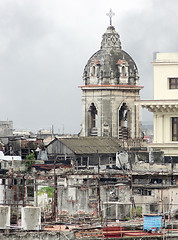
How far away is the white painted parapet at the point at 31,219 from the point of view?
4894cm

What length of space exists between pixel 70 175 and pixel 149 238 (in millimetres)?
22090

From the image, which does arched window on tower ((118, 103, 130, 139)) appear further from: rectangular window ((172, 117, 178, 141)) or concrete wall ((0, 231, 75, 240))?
concrete wall ((0, 231, 75, 240))

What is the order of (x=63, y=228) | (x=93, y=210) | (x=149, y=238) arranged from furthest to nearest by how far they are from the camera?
(x=93, y=210)
(x=63, y=228)
(x=149, y=238)

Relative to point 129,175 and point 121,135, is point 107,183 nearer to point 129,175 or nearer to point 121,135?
point 129,175

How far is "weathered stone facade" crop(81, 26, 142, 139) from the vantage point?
10188cm

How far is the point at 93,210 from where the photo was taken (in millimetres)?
63281

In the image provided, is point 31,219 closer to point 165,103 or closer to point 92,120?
point 165,103

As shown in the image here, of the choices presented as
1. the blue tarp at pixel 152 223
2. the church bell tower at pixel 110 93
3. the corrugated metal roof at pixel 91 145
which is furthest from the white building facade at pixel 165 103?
the church bell tower at pixel 110 93

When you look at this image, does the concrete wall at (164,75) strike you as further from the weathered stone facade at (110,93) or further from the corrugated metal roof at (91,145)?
the weathered stone facade at (110,93)

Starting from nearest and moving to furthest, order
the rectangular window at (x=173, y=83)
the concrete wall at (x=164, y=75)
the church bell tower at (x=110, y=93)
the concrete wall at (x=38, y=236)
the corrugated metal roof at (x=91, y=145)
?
1. the concrete wall at (x=38, y=236)
2. the concrete wall at (x=164, y=75)
3. the rectangular window at (x=173, y=83)
4. the corrugated metal roof at (x=91, y=145)
5. the church bell tower at (x=110, y=93)

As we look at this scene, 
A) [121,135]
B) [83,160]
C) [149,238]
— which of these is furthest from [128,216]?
[121,135]

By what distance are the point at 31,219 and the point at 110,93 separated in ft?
176

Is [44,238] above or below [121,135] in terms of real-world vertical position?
below

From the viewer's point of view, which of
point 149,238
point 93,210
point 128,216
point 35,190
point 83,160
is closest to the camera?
point 149,238
